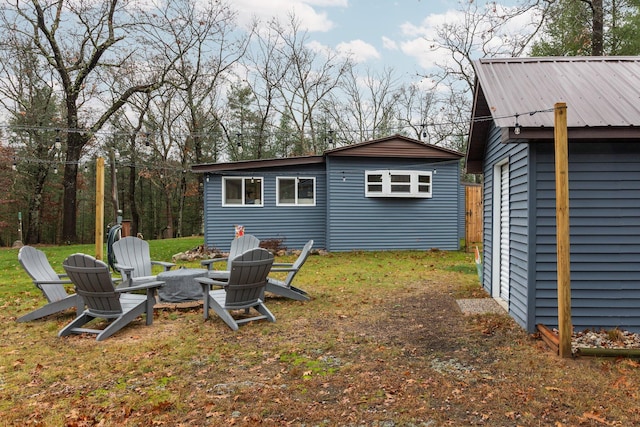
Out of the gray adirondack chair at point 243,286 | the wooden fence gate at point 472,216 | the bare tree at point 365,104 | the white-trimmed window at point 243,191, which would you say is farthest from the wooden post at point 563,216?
the bare tree at point 365,104

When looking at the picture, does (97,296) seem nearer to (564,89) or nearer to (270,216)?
(564,89)

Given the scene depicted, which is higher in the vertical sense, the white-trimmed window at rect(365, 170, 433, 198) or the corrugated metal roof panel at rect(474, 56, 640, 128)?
the corrugated metal roof panel at rect(474, 56, 640, 128)

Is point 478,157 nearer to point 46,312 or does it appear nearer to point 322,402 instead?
point 322,402

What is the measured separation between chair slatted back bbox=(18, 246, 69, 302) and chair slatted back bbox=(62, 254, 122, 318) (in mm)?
1002

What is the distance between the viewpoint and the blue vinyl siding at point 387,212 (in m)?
13.7

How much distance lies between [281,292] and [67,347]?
2.98 m

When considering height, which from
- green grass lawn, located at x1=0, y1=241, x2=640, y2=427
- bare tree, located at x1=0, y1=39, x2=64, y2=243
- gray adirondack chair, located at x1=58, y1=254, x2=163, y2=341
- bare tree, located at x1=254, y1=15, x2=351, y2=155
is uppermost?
bare tree, located at x1=254, y1=15, x2=351, y2=155

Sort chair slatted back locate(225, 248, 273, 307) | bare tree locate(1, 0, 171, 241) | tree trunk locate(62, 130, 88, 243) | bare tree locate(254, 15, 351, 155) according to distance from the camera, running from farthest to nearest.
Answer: bare tree locate(254, 15, 351, 155), tree trunk locate(62, 130, 88, 243), bare tree locate(1, 0, 171, 241), chair slatted back locate(225, 248, 273, 307)

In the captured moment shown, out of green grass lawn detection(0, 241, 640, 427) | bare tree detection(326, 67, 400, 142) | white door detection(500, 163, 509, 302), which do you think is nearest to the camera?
green grass lawn detection(0, 241, 640, 427)

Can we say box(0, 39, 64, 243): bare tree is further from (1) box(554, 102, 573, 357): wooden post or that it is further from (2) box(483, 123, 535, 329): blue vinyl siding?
(1) box(554, 102, 573, 357): wooden post

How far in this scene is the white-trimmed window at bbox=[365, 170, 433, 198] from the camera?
1373 centimetres

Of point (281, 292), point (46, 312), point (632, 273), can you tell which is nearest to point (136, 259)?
point (46, 312)

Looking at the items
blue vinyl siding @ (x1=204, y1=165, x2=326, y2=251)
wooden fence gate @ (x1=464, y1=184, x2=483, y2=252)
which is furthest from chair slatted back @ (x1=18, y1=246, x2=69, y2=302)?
wooden fence gate @ (x1=464, y1=184, x2=483, y2=252)

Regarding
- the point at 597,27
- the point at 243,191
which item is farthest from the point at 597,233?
the point at 597,27
